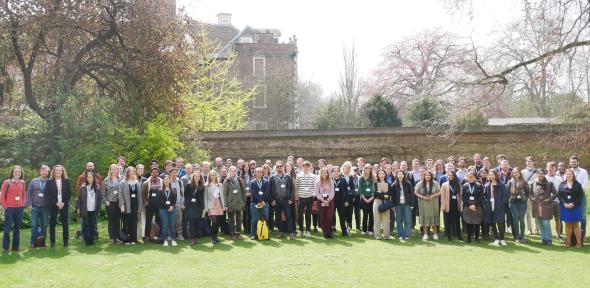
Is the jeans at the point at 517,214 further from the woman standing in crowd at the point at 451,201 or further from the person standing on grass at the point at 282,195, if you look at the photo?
the person standing on grass at the point at 282,195

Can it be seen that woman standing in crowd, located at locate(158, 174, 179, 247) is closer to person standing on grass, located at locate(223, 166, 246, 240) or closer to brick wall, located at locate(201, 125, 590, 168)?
person standing on grass, located at locate(223, 166, 246, 240)

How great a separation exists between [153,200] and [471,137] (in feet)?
56.6

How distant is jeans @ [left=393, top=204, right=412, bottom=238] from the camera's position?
14.1 meters

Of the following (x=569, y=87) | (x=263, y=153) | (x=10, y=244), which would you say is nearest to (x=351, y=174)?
(x=569, y=87)

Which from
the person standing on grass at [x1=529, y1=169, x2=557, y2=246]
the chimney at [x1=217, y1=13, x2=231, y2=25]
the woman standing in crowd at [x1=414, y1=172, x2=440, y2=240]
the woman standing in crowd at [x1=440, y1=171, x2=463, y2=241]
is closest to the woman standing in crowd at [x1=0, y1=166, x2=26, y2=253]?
the woman standing in crowd at [x1=414, y1=172, x2=440, y2=240]

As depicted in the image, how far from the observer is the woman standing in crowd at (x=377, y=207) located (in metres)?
14.1

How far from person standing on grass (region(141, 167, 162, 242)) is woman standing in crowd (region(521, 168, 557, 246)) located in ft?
26.4

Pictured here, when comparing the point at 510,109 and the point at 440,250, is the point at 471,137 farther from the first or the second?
the point at 510,109

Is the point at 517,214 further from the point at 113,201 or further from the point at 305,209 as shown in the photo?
the point at 113,201

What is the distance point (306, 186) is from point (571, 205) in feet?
18.6

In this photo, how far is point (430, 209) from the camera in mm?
14047

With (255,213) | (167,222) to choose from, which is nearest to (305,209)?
(255,213)

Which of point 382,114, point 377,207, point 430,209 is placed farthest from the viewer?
point 382,114

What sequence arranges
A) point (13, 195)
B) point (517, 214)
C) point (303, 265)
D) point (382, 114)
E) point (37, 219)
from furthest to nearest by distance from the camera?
point (382, 114) → point (517, 214) → point (37, 219) → point (13, 195) → point (303, 265)
